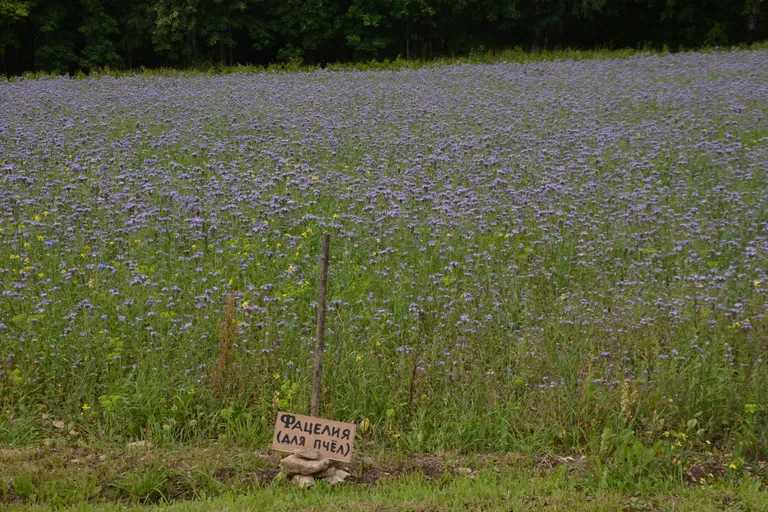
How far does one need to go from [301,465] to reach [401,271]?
2.45 metres

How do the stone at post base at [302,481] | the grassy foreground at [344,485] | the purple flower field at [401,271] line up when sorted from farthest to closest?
the purple flower field at [401,271] < the stone at post base at [302,481] < the grassy foreground at [344,485]

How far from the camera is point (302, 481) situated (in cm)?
425

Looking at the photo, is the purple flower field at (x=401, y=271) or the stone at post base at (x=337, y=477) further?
the purple flower field at (x=401, y=271)

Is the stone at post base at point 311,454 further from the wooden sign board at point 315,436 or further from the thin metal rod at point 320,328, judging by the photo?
the thin metal rod at point 320,328

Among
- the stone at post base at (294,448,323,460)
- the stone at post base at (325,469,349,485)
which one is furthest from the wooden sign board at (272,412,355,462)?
the stone at post base at (325,469,349,485)

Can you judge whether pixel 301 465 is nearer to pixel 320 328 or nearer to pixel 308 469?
pixel 308 469

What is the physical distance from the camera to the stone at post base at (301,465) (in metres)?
4.27

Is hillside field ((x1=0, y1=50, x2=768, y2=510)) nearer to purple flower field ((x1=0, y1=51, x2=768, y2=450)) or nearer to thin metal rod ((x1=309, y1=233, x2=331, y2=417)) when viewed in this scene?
purple flower field ((x1=0, y1=51, x2=768, y2=450))

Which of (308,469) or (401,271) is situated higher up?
(401,271)

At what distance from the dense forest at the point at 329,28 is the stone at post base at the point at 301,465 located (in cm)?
2933

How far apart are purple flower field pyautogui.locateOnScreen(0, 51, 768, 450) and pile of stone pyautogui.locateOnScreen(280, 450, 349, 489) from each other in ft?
1.76

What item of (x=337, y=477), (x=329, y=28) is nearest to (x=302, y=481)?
(x=337, y=477)

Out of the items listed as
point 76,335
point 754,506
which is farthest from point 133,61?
point 754,506

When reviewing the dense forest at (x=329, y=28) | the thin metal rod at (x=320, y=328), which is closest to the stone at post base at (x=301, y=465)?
the thin metal rod at (x=320, y=328)
